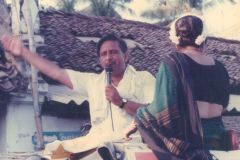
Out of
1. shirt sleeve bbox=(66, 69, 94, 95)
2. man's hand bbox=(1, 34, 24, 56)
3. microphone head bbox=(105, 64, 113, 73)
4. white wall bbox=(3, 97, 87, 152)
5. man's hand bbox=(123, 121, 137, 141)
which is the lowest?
white wall bbox=(3, 97, 87, 152)

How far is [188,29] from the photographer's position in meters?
2.83

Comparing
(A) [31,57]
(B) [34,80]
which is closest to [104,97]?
(A) [31,57]

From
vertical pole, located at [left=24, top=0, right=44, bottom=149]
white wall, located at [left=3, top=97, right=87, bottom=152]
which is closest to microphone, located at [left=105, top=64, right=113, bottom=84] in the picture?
vertical pole, located at [left=24, top=0, right=44, bottom=149]

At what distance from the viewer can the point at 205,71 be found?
277 cm

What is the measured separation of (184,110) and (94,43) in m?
10.6

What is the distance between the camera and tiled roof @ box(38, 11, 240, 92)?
11.5 metres

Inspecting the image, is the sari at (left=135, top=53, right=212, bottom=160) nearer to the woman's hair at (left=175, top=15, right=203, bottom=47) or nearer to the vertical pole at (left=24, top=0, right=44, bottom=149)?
the woman's hair at (left=175, top=15, right=203, bottom=47)

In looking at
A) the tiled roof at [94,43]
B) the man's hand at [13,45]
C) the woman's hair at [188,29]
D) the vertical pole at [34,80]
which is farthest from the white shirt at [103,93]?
the tiled roof at [94,43]

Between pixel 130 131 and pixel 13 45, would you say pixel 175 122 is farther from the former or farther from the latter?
pixel 13 45

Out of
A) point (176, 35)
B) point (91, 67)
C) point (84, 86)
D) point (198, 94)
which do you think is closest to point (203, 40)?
point (176, 35)

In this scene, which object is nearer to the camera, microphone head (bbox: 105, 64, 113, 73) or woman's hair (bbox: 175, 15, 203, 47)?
A: woman's hair (bbox: 175, 15, 203, 47)

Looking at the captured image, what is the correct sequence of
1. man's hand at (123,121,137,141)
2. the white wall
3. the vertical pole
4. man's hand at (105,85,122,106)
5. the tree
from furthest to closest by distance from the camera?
the tree < the white wall < the vertical pole < man's hand at (105,85,122,106) < man's hand at (123,121,137,141)

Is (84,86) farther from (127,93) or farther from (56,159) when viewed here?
(56,159)

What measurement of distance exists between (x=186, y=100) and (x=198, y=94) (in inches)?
4.9
